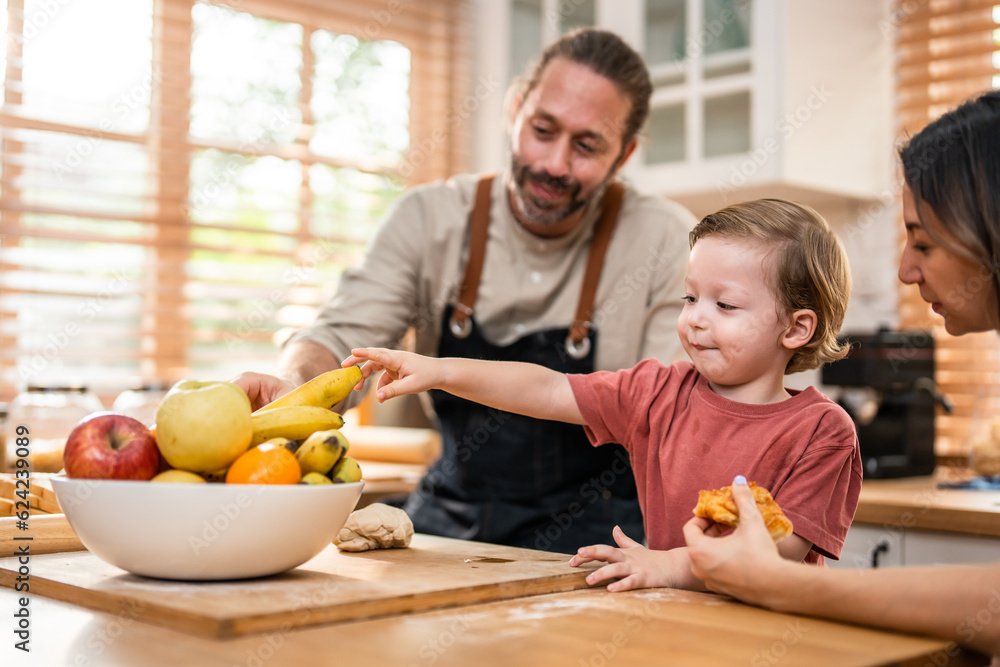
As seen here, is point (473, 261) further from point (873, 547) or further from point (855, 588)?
point (855, 588)

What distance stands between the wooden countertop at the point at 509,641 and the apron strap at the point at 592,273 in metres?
0.92

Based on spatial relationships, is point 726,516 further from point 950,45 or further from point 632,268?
point 950,45

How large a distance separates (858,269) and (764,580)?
7.84ft

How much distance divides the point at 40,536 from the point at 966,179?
43.1 inches

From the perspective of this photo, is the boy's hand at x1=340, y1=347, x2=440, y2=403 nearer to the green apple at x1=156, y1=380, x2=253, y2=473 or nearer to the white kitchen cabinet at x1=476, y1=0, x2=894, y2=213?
the green apple at x1=156, y1=380, x2=253, y2=473

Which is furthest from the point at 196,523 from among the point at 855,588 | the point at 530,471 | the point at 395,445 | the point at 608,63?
the point at 395,445

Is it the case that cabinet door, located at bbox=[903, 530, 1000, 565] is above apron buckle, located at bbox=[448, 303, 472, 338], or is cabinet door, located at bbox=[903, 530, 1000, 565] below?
below

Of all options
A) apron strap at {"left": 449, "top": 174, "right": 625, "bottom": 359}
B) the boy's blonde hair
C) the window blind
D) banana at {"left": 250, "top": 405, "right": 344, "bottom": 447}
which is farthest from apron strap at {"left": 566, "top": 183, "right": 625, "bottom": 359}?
the window blind

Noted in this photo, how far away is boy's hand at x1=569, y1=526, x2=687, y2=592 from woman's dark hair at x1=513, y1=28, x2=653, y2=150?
106 centimetres

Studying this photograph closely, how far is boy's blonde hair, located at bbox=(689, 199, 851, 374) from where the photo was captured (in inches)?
47.8

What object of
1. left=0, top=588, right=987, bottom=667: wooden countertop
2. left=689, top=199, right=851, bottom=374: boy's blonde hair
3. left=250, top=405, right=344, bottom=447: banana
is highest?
left=689, top=199, right=851, bottom=374: boy's blonde hair

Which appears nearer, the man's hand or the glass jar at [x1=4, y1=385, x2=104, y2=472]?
the man's hand

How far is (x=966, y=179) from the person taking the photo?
99 centimetres

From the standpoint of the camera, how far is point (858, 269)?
312cm
